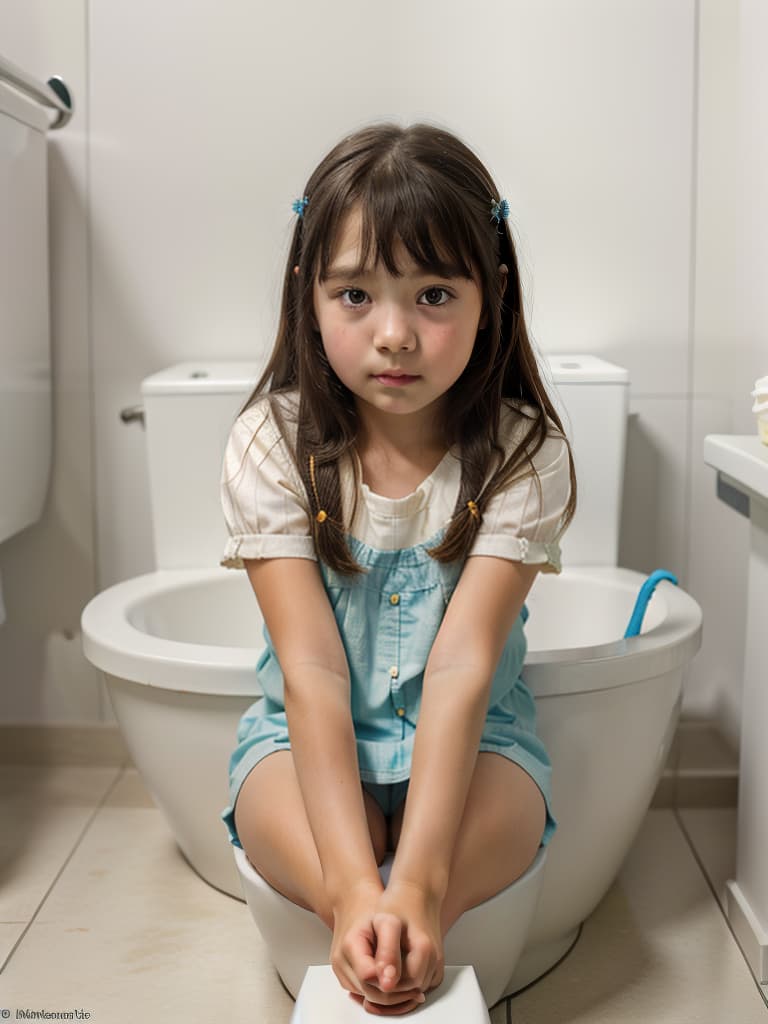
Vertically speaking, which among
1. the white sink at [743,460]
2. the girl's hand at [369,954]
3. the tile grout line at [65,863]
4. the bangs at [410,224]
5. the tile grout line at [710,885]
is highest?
the bangs at [410,224]

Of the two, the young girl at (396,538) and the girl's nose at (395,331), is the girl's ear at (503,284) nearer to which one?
the young girl at (396,538)

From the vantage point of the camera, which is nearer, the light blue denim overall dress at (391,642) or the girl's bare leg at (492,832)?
the girl's bare leg at (492,832)

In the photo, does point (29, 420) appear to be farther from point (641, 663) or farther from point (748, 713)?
point (748, 713)

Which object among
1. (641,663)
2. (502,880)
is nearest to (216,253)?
(641,663)

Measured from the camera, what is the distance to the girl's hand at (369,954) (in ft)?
2.90

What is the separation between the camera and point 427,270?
1073 millimetres

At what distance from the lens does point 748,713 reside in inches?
54.8

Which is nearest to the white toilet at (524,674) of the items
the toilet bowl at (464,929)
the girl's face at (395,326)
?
the toilet bowl at (464,929)

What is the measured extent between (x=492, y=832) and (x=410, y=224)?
0.54m

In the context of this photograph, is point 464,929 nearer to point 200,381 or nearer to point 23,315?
point 200,381

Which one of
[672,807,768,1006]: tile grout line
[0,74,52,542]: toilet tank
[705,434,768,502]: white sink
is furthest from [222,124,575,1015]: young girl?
[0,74,52,542]: toilet tank

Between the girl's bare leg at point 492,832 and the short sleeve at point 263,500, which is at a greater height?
the short sleeve at point 263,500

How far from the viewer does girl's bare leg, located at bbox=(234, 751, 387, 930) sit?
1.05 meters

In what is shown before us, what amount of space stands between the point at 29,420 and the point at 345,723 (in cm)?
85
